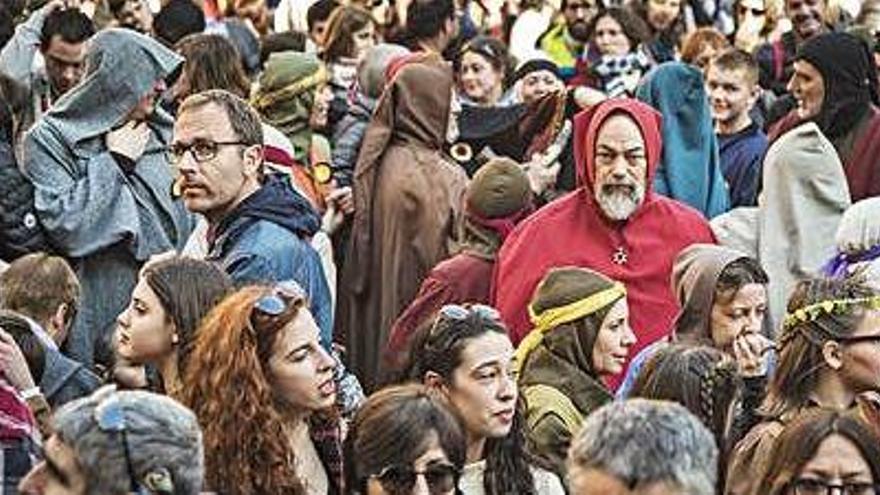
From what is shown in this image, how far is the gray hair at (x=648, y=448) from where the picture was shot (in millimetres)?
6238

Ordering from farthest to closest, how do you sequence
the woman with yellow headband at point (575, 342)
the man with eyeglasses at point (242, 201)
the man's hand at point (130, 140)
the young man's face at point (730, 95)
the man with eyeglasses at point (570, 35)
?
the man with eyeglasses at point (570, 35) → the young man's face at point (730, 95) → the man's hand at point (130, 140) → the man with eyeglasses at point (242, 201) → the woman with yellow headband at point (575, 342)

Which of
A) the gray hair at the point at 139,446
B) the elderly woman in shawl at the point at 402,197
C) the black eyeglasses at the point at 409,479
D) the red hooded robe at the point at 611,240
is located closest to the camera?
the gray hair at the point at 139,446

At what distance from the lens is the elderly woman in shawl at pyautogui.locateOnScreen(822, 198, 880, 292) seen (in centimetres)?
1002

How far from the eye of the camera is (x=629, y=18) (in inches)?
615

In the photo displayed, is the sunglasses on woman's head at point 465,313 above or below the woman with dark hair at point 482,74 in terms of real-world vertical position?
above

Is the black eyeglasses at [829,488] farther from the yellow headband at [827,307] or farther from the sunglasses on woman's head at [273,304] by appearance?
the yellow headband at [827,307]

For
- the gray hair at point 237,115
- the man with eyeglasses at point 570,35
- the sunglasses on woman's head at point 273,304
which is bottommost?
the man with eyeglasses at point 570,35

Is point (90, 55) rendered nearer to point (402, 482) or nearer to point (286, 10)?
point (402, 482)

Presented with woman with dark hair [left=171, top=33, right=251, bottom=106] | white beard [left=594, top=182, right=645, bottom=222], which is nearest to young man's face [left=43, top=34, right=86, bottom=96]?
woman with dark hair [left=171, top=33, right=251, bottom=106]

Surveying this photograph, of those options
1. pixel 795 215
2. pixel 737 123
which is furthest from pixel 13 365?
pixel 737 123

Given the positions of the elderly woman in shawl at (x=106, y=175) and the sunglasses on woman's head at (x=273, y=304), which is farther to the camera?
the elderly woman in shawl at (x=106, y=175)

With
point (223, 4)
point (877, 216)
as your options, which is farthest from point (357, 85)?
point (223, 4)

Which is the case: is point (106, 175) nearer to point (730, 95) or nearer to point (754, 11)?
point (730, 95)

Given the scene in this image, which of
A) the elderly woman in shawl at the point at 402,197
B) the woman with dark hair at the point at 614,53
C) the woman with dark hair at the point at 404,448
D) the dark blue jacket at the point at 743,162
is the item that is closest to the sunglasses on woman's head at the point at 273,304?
the woman with dark hair at the point at 404,448
